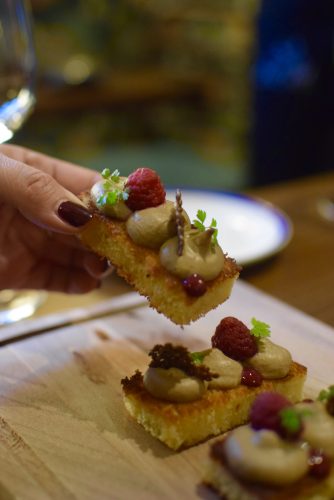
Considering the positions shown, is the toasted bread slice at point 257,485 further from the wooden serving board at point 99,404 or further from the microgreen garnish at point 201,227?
the microgreen garnish at point 201,227

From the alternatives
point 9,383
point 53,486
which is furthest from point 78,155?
point 53,486

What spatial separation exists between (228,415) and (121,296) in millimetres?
863

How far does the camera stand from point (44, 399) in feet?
5.66

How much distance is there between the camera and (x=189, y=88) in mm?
6250

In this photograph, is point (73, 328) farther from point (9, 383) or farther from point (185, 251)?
point (185, 251)

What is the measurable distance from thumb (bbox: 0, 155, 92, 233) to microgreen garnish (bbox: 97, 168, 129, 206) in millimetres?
69

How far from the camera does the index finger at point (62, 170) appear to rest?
6.83 feet

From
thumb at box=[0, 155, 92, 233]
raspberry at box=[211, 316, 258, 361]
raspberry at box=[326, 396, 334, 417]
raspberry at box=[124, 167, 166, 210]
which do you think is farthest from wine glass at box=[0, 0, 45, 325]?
raspberry at box=[326, 396, 334, 417]

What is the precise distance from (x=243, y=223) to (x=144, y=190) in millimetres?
1339

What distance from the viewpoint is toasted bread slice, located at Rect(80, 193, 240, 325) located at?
1.46 meters

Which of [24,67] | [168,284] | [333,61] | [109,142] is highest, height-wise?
[24,67]

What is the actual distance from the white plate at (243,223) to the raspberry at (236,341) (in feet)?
2.53

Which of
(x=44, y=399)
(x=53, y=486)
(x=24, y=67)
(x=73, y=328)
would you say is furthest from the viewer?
(x=24, y=67)

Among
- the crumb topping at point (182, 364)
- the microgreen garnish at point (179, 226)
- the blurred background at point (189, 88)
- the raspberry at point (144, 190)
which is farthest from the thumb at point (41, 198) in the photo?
the blurred background at point (189, 88)
